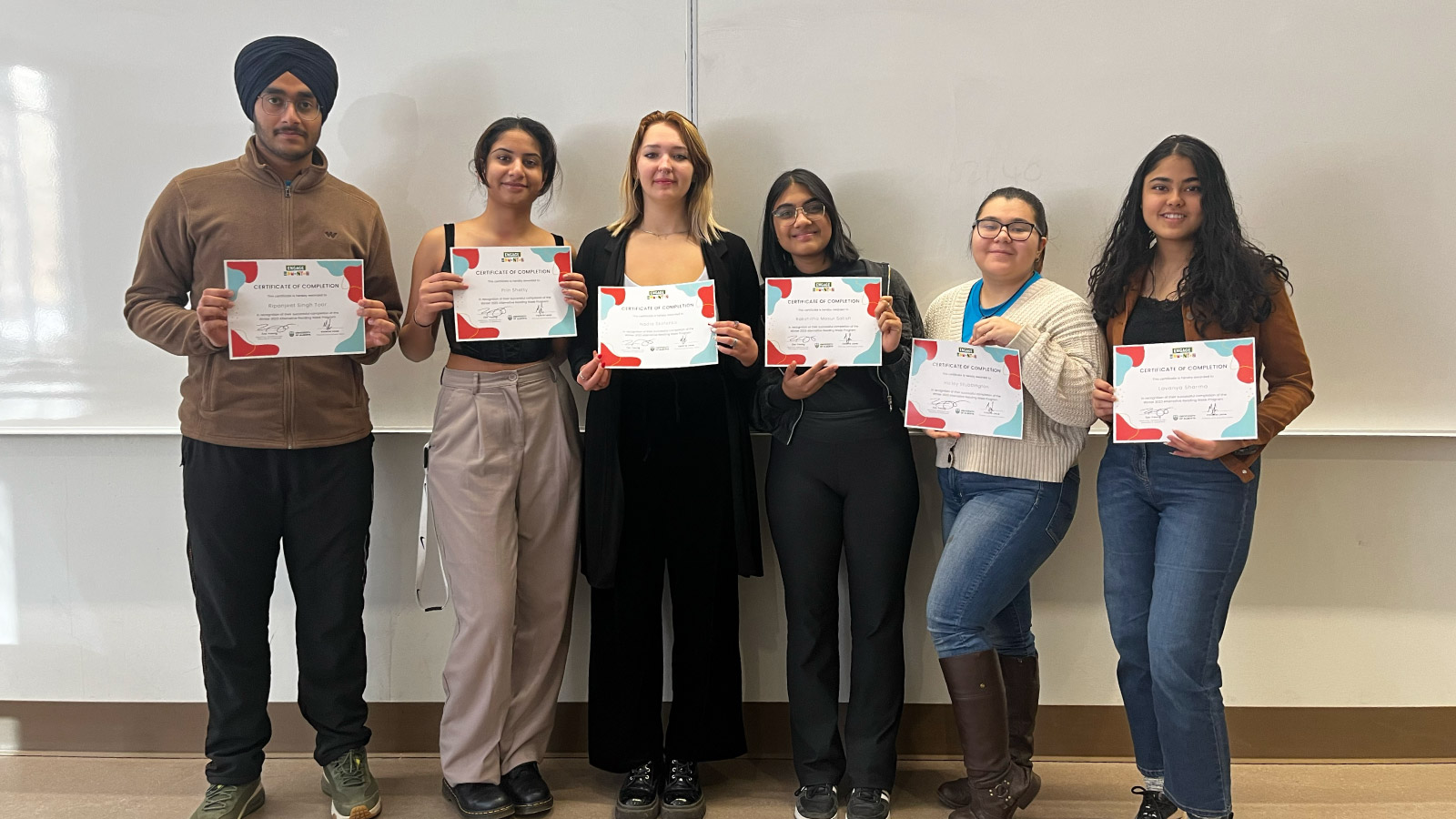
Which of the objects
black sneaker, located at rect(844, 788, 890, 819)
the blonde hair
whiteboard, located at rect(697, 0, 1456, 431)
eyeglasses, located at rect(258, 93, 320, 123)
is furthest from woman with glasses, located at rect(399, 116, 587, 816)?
black sneaker, located at rect(844, 788, 890, 819)

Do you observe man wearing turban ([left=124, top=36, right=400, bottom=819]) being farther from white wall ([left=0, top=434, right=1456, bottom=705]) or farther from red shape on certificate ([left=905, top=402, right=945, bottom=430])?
red shape on certificate ([left=905, top=402, right=945, bottom=430])

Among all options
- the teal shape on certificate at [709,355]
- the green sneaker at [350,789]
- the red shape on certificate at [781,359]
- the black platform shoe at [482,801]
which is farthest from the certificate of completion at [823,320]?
the green sneaker at [350,789]

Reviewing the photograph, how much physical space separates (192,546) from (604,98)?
168 centimetres

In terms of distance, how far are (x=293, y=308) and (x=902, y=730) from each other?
2128 mm

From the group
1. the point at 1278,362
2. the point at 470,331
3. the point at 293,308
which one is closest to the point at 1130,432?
the point at 1278,362

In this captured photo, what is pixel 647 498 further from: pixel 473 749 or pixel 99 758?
pixel 99 758

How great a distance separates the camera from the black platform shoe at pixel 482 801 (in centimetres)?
234

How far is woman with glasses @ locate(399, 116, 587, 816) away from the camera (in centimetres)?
227

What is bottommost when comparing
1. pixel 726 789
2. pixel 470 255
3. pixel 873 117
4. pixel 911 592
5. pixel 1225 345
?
pixel 726 789

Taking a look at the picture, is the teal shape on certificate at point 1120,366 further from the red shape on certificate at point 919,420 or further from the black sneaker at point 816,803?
the black sneaker at point 816,803

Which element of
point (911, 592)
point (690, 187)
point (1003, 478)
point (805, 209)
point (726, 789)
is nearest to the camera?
point (1003, 478)

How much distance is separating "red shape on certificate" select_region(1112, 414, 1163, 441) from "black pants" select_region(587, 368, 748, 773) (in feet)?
3.15

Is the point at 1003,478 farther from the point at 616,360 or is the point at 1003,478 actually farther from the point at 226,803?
the point at 226,803

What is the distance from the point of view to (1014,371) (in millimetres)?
2049
